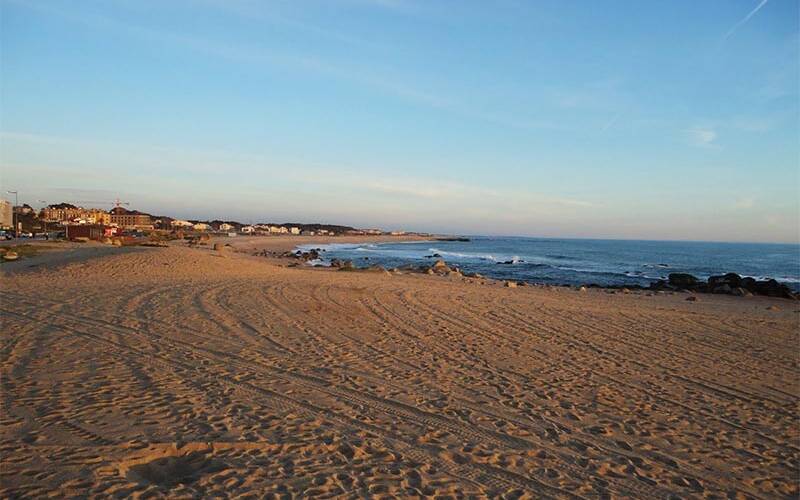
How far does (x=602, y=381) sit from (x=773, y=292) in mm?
25026

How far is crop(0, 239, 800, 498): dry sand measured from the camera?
419 cm

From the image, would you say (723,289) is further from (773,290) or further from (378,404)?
(378,404)

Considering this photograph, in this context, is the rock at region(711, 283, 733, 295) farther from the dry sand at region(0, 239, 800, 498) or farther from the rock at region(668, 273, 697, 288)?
the dry sand at region(0, 239, 800, 498)

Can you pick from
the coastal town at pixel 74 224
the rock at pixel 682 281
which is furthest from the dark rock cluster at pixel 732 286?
the coastal town at pixel 74 224

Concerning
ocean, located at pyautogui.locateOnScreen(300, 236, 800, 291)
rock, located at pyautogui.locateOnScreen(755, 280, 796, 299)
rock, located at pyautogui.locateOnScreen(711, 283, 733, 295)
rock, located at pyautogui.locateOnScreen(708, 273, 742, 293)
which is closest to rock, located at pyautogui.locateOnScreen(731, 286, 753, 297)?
rock, located at pyautogui.locateOnScreen(711, 283, 733, 295)

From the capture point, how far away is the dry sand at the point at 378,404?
4.19 m

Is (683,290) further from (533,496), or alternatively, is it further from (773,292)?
(533,496)

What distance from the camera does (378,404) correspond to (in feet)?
19.2

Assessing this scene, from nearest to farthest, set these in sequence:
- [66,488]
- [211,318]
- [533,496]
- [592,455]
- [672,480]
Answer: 1. [66,488]
2. [533,496]
3. [672,480]
4. [592,455]
5. [211,318]

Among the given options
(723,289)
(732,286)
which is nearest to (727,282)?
(732,286)

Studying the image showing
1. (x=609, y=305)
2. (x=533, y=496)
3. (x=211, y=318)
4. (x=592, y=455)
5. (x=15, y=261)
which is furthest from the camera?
(x=15, y=261)

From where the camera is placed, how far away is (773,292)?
2588 centimetres

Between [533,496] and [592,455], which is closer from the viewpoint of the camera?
[533,496]

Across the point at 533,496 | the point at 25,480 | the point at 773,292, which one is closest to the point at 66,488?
the point at 25,480
